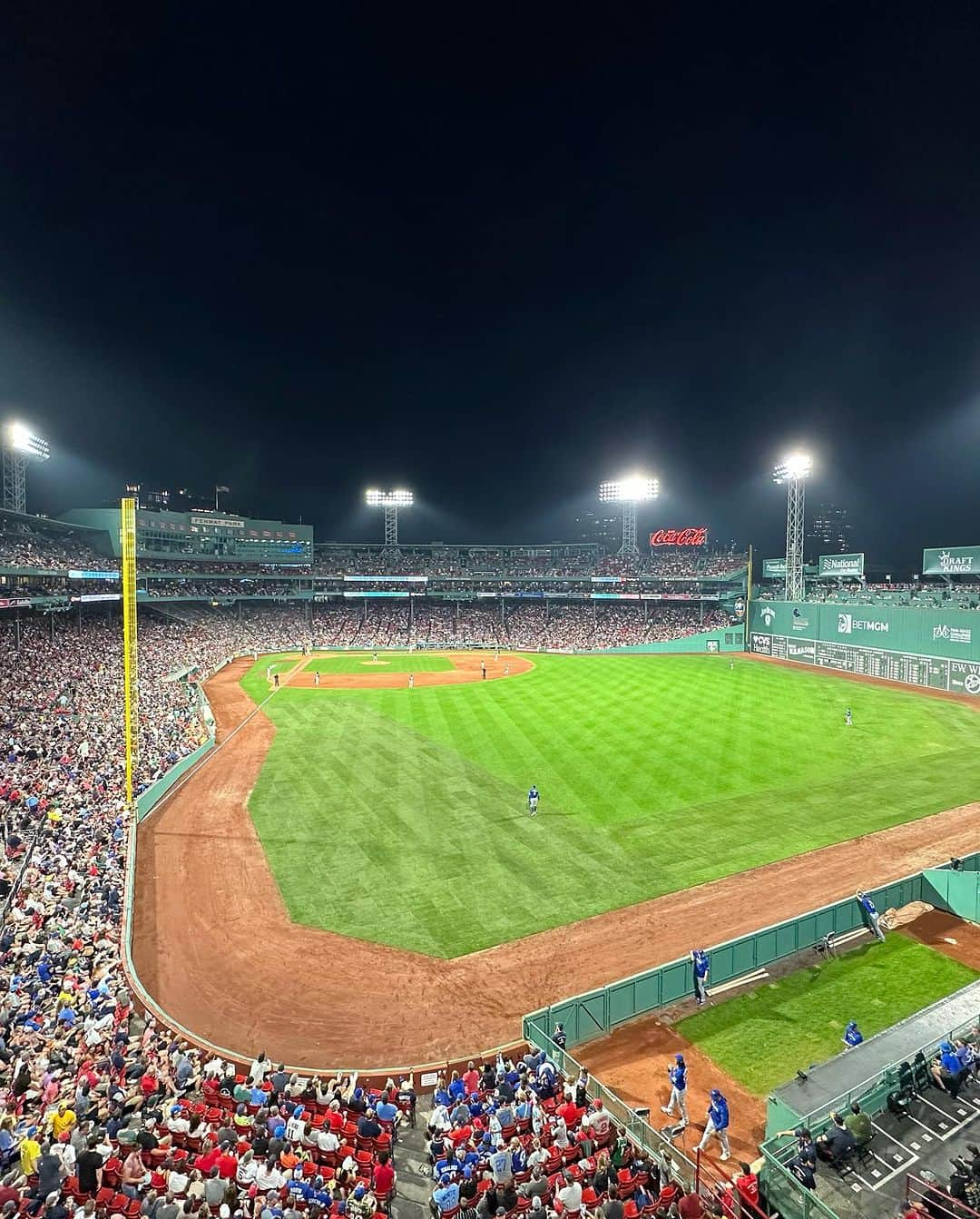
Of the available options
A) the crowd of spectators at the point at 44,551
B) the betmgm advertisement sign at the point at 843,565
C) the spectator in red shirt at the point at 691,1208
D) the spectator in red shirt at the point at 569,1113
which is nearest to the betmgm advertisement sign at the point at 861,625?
the betmgm advertisement sign at the point at 843,565

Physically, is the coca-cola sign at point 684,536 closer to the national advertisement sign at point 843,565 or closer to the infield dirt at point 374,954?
the national advertisement sign at point 843,565

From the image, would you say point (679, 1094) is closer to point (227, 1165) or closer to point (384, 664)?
point (227, 1165)

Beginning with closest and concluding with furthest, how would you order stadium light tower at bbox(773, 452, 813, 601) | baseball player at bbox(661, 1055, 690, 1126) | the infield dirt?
baseball player at bbox(661, 1055, 690, 1126), the infield dirt, stadium light tower at bbox(773, 452, 813, 601)

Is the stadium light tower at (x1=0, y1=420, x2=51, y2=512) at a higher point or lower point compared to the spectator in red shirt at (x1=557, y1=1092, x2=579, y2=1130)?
higher

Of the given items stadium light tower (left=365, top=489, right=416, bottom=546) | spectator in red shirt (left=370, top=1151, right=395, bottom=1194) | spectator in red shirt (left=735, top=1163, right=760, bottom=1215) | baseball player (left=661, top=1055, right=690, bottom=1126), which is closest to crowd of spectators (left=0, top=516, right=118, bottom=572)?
stadium light tower (left=365, top=489, right=416, bottom=546)

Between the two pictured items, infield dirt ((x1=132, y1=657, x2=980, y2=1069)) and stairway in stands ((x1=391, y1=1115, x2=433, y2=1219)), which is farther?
infield dirt ((x1=132, y1=657, x2=980, y2=1069))

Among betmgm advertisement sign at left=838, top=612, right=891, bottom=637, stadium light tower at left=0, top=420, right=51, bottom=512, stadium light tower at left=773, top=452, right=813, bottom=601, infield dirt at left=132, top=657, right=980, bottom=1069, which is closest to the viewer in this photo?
infield dirt at left=132, top=657, right=980, bottom=1069

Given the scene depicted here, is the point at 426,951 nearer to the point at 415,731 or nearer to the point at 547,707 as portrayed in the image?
the point at 415,731

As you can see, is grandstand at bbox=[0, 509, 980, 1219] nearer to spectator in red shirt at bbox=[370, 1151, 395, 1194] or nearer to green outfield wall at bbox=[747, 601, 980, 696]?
spectator in red shirt at bbox=[370, 1151, 395, 1194]
